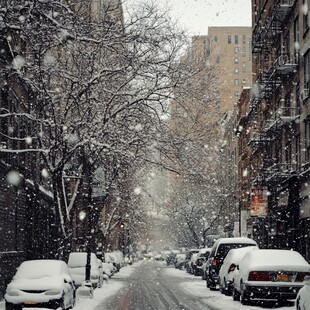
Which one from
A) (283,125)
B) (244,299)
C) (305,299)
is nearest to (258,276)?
(244,299)

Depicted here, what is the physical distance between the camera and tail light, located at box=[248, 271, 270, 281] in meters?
19.9

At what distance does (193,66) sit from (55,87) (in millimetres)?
5346

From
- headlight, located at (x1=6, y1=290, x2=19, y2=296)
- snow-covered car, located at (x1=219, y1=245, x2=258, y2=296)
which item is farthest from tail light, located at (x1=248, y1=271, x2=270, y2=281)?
headlight, located at (x1=6, y1=290, x2=19, y2=296)

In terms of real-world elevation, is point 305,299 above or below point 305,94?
below

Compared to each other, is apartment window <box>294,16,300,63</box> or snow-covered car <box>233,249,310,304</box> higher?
apartment window <box>294,16,300,63</box>

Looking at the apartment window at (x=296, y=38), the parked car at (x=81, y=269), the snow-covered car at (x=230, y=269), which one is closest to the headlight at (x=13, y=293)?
the snow-covered car at (x=230, y=269)

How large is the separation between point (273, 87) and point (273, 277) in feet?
82.3

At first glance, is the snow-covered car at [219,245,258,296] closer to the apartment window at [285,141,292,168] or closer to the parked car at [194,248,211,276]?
the apartment window at [285,141,292,168]

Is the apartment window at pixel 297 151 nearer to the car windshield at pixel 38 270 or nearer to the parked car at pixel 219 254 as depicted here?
the parked car at pixel 219 254

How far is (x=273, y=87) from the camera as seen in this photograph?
1715 inches

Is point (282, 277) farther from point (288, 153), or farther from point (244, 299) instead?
point (288, 153)

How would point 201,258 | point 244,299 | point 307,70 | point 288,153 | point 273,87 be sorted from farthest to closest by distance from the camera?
point 201,258 < point 273,87 < point 288,153 < point 307,70 < point 244,299

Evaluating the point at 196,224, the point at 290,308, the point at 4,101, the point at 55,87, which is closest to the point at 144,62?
the point at 55,87

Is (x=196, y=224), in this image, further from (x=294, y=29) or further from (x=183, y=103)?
(x=183, y=103)
